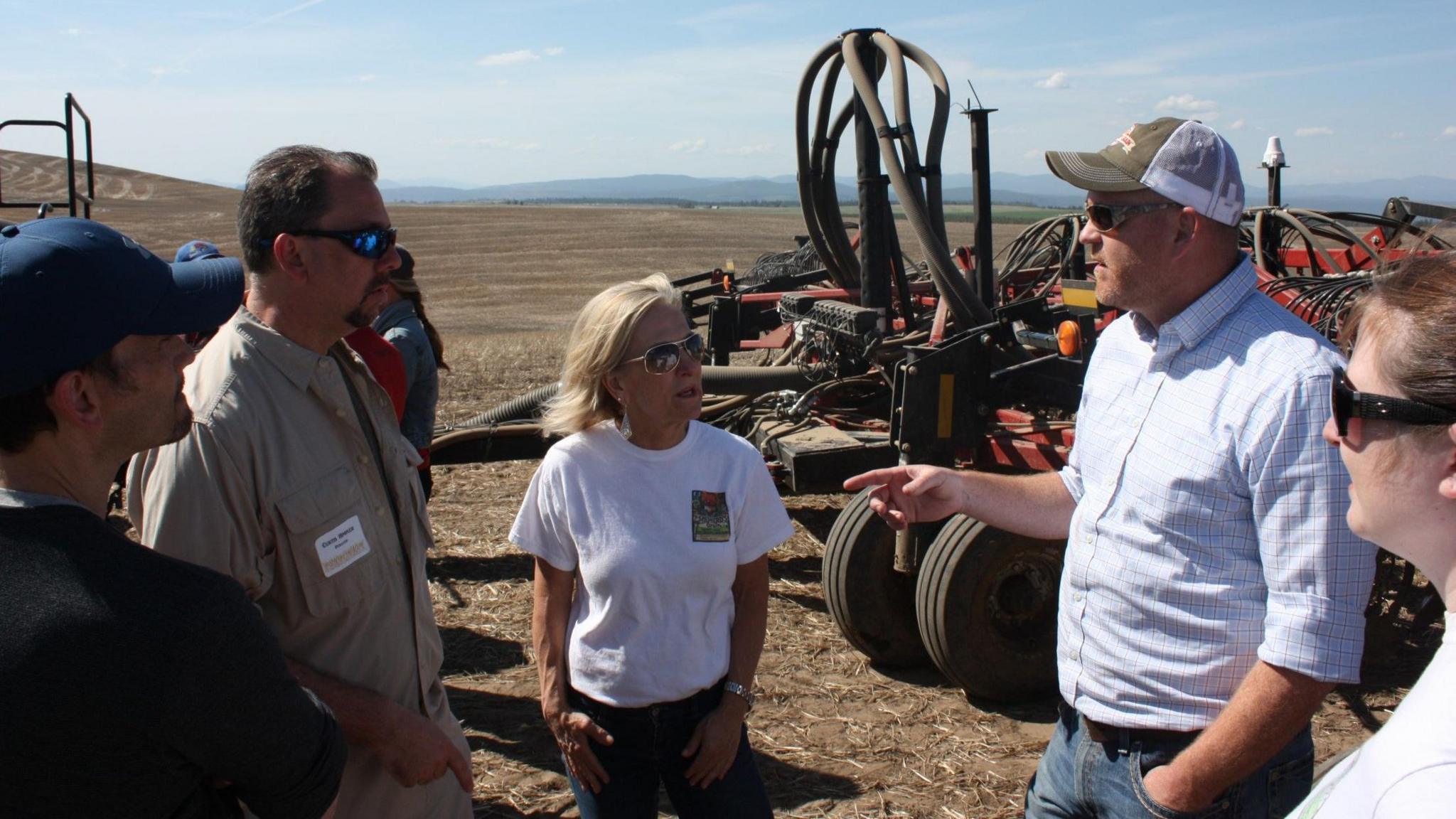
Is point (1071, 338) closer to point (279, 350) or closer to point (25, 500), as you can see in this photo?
point (279, 350)

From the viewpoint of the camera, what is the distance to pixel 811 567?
6.34 metres

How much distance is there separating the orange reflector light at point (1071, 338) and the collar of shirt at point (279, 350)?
3257 millimetres

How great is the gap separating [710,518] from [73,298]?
4.35ft

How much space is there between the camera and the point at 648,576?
93.3 inches

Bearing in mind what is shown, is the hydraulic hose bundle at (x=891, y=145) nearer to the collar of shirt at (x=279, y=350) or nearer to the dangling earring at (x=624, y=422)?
the dangling earring at (x=624, y=422)

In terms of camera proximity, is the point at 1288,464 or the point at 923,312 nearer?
the point at 1288,464

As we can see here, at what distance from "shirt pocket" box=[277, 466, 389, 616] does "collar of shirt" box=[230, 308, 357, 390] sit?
0.20m

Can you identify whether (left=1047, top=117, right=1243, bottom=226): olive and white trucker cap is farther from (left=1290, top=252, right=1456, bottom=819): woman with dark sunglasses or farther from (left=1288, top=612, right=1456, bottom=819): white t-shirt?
(left=1288, top=612, right=1456, bottom=819): white t-shirt

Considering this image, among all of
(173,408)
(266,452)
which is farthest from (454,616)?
(173,408)

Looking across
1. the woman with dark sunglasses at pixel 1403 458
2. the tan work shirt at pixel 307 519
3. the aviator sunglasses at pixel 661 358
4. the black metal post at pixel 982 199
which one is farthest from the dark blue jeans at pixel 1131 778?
the black metal post at pixel 982 199

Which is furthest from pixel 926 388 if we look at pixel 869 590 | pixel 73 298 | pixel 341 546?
pixel 73 298

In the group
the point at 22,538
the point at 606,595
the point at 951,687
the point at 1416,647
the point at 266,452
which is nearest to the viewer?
the point at 22,538

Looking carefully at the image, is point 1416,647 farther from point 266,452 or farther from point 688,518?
point 266,452

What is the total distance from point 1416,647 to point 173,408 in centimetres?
551
